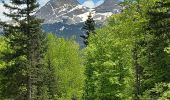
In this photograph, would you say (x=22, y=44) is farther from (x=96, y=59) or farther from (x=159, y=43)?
(x=159, y=43)

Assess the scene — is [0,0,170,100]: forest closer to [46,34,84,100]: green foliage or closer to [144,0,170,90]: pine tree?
[144,0,170,90]: pine tree

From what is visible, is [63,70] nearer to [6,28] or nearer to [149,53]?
[6,28]

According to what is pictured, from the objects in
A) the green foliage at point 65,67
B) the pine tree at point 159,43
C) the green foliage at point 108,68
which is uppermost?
the pine tree at point 159,43

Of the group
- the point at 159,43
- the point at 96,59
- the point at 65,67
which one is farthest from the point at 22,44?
the point at 65,67

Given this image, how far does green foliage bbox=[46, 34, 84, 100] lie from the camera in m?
92.3

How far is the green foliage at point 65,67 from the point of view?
9231 cm

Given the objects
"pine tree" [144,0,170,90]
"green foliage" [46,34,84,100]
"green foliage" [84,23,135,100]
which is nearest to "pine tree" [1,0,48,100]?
"green foliage" [84,23,135,100]

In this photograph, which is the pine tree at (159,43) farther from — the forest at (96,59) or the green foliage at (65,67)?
the green foliage at (65,67)

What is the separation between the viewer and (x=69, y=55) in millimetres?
103438

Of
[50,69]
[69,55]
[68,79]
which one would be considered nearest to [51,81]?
[50,69]

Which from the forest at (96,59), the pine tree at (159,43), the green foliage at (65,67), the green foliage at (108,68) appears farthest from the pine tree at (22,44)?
the green foliage at (65,67)

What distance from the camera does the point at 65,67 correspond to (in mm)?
100812

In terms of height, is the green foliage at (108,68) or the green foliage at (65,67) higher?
the green foliage at (108,68)

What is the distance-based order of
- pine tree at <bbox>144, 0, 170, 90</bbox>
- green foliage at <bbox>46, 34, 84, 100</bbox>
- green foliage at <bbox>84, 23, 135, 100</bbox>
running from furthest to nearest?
green foliage at <bbox>46, 34, 84, 100</bbox> < green foliage at <bbox>84, 23, 135, 100</bbox> < pine tree at <bbox>144, 0, 170, 90</bbox>
